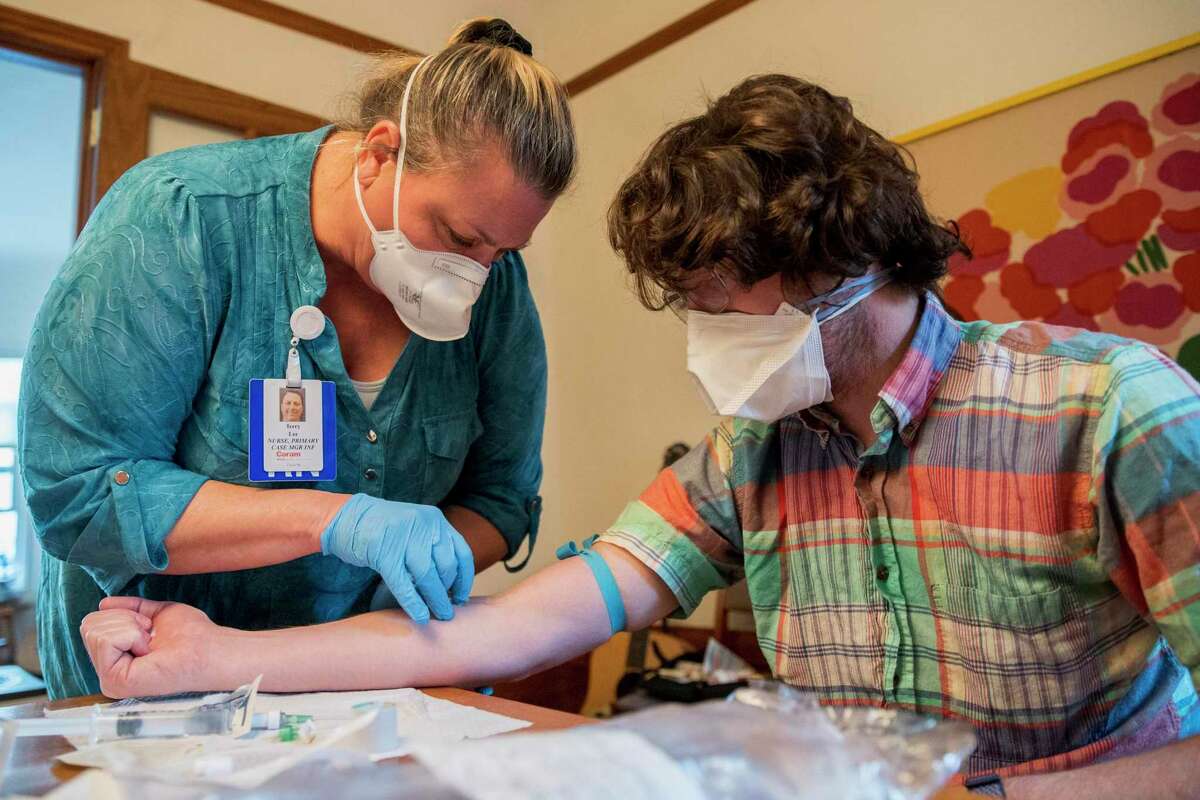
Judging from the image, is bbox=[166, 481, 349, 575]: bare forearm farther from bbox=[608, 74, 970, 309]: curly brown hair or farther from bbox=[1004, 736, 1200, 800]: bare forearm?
bbox=[1004, 736, 1200, 800]: bare forearm

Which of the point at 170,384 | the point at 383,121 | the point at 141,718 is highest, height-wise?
the point at 383,121

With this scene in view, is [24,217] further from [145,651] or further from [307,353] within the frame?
[145,651]

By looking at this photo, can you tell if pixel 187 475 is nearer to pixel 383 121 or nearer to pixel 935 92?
pixel 383 121

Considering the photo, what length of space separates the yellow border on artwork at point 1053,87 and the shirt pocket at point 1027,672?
1.58m

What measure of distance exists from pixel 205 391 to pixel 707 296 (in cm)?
61

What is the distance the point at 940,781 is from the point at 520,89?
92cm

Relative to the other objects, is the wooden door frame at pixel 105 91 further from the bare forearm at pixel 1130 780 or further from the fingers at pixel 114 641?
the bare forearm at pixel 1130 780

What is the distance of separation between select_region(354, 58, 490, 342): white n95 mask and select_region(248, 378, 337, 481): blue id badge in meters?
0.15

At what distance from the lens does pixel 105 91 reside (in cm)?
273

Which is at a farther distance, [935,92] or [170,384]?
[935,92]

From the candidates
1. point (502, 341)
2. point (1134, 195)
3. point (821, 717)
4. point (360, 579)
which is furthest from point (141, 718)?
point (1134, 195)

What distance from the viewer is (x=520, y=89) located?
116cm

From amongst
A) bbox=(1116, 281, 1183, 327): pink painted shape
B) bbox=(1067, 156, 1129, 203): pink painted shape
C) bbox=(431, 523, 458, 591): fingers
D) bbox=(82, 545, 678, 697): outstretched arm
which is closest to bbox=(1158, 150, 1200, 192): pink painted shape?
bbox=(1067, 156, 1129, 203): pink painted shape

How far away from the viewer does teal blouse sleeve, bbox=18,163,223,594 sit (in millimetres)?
973
